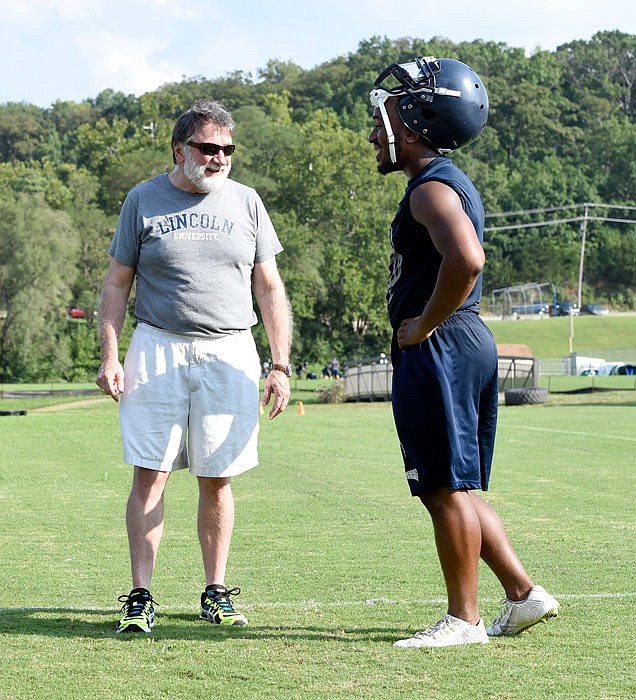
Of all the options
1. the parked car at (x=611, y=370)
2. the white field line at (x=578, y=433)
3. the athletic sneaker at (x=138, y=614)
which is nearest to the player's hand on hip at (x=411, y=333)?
the athletic sneaker at (x=138, y=614)

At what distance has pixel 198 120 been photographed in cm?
550

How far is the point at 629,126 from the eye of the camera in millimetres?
155250

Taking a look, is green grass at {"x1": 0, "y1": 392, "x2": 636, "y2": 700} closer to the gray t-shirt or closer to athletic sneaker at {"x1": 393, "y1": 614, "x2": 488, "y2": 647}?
athletic sneaker at {"x1": 393, "y1": 614, "x2": 488, "y2": 647}

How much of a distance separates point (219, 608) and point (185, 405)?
925 millimetres

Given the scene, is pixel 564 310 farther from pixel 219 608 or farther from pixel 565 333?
pixel 219 608

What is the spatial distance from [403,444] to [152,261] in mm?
1482

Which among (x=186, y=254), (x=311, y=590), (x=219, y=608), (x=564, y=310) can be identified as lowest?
(x=311, y=590)

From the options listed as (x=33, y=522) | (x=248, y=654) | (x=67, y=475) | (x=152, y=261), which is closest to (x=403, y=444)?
(x=248, y=654)

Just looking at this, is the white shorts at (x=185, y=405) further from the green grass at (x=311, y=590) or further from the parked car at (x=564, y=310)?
the parked car at (x=564, y=310)

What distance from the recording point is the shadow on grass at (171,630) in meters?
4.94

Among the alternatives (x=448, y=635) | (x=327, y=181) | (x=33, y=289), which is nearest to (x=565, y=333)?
(x=327, y=181)

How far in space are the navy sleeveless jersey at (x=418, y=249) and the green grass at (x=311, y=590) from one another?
54.3 inches

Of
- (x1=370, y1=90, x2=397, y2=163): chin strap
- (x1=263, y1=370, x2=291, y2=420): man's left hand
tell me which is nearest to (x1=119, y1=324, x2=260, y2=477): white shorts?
(x1=263, y1=370, x2=291, y2=420): man's left hand

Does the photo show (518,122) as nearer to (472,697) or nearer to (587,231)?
(587,231)
